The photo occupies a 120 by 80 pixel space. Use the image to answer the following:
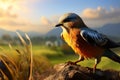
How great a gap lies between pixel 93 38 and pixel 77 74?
0.48 feet

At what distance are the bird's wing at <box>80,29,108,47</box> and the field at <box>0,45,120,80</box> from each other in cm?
27

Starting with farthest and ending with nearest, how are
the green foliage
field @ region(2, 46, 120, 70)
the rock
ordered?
field @ region(2, 46, 120, 70) < the green foliage < the rock

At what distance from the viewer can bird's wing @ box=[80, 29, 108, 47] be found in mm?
1399

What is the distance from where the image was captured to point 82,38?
4.61 ft

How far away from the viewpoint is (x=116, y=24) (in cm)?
198

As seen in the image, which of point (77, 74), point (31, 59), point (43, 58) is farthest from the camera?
point (43, 58)

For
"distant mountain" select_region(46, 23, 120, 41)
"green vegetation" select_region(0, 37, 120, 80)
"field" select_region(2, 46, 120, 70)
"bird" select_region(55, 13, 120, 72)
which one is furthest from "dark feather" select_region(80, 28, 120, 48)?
"distant mountain" select_region(46, 23, 120, 41)

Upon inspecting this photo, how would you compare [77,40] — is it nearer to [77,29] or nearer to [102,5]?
[77,29]

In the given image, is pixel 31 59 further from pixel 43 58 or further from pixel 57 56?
pixel 57 56

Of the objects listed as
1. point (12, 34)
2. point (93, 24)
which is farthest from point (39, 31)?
point (93, 24)

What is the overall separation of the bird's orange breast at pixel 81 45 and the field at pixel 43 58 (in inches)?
8.8

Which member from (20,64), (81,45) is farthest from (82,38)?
(20,64)

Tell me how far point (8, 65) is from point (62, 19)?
1.10 feet

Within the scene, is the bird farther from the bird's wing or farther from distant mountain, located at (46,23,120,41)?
distant mountain, located at (46,23,120,41)
